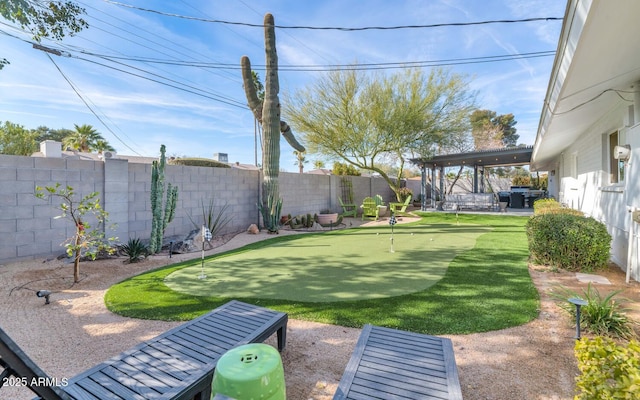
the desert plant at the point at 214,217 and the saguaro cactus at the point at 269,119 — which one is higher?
the saguaro cactus at the point at 269,119

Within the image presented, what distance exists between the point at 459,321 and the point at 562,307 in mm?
1219

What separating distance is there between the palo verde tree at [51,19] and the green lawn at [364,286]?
4291 millimetres

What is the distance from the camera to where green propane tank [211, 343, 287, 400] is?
1310mm

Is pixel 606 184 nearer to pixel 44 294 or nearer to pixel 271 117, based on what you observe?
pixel 271 117

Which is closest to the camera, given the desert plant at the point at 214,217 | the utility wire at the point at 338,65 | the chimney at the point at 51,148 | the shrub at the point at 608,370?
the shrub at the point at 608,370

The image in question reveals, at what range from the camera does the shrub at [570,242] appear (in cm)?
464

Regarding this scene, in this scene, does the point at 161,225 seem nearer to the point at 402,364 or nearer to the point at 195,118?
the point at 402,364

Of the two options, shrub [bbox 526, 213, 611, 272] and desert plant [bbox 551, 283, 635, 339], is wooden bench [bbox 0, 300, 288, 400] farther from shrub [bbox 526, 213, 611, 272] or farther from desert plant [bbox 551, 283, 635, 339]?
shrub [bbox 526, 213, 611, 272]

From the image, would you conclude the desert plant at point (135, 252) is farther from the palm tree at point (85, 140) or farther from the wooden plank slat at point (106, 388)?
the palm tree at point (85, 140)

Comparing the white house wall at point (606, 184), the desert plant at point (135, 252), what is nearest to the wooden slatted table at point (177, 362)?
the desert plant at point (135, 252)

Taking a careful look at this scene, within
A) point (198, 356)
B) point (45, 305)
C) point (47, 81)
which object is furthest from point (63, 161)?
point (47, 81)

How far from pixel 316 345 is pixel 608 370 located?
2033 mm

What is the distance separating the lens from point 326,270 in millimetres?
5168

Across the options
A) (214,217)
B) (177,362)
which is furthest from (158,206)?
(177,362)
